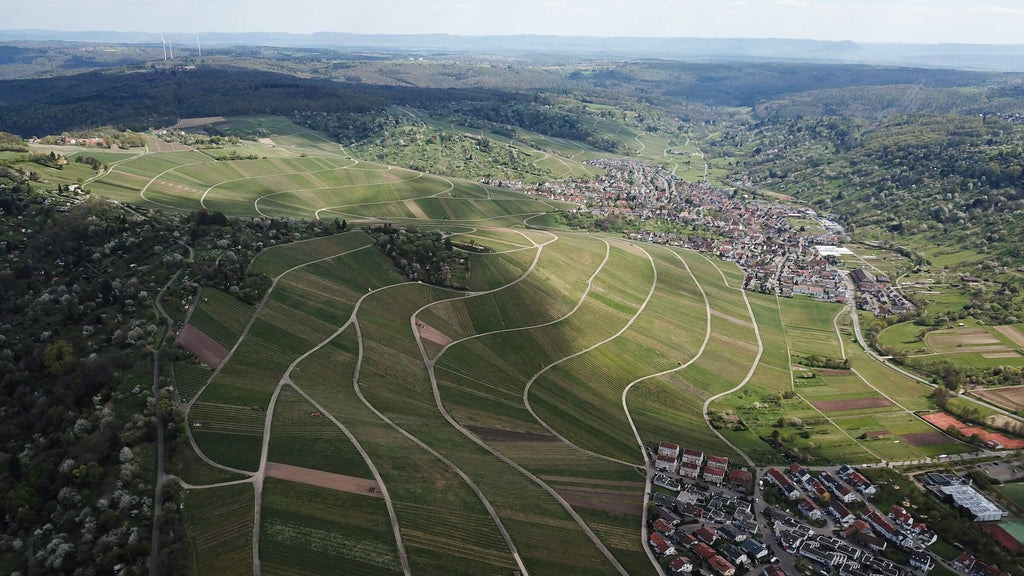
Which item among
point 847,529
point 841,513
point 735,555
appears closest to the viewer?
point 735,555

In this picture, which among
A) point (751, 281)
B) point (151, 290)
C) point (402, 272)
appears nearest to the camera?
point (151, 290)

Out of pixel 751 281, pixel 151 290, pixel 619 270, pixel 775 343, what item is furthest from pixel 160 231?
pixel 751 281

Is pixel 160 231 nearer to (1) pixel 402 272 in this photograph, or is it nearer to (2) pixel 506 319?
(1) pixel 402 272

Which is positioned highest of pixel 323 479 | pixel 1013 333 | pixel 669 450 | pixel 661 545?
pixel 1013 333

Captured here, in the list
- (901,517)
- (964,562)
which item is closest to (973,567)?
(964,562)

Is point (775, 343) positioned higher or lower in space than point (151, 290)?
lower

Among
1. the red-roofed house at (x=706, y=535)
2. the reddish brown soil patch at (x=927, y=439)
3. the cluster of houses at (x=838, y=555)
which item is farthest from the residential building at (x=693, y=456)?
the reddish brown soil patch at (x=927, y=439)

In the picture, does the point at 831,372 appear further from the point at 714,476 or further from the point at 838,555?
the point at 838,555

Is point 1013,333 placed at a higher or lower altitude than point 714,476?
higher
